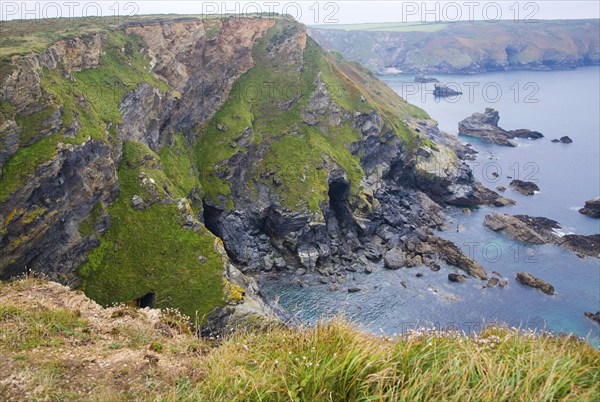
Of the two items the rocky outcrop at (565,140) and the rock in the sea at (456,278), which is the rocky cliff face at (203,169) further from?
the rocky outcrop at (565,140)

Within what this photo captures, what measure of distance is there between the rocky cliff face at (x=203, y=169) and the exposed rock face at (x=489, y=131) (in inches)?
1505

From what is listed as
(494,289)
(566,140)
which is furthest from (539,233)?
(566,140)

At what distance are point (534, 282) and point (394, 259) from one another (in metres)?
20.3

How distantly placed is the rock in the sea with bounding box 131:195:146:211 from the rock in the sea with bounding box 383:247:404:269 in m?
37.7

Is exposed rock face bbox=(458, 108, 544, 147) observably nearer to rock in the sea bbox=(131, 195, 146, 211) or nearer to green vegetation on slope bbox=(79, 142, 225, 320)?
green vegetation on slope bbox=(79, 142, 225, 320)

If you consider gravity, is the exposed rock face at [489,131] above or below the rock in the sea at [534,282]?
above

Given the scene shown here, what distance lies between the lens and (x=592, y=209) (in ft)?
285

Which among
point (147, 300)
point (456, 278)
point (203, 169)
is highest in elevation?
point (203, 169)

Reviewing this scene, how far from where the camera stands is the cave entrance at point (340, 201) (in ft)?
257

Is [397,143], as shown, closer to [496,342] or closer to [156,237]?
[156,237]

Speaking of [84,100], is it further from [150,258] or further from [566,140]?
[566,140]

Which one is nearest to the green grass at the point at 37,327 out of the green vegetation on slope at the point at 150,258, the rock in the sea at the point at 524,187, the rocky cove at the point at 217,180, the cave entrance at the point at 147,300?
the rocky cove at the point at 217,180

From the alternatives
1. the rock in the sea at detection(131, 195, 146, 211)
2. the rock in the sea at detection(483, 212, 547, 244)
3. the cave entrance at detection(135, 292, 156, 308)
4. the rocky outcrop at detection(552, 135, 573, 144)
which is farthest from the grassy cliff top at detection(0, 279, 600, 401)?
the rocky outcrop at detection(552, 135, 573, 144)

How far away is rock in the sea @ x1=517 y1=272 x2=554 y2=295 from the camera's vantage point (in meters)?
61.2
